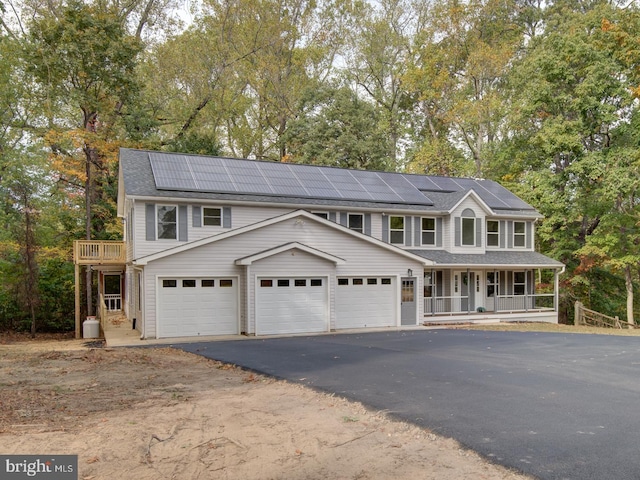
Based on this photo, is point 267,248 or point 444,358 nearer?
point 444,358

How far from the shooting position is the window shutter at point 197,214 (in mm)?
19266

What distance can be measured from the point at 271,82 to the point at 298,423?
3397 centimetres

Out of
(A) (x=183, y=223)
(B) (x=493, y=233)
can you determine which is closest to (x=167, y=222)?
(A) (x=183, y=223)

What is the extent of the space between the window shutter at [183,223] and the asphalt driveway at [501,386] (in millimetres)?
4730

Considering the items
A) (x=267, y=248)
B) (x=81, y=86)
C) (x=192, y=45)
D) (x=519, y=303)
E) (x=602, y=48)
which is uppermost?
(x=192, y=45)

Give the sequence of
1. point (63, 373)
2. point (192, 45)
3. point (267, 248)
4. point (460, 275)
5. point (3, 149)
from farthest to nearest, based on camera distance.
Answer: point (192, 45) < point (3, 149) < point (460, 275) < point (267, 248) < point (63, 373)

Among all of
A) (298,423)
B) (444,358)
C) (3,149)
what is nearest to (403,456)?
(298,423)

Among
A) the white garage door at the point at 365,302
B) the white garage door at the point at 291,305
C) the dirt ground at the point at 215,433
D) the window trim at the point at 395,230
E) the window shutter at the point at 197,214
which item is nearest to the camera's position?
the dirt ground at the point at 215,433

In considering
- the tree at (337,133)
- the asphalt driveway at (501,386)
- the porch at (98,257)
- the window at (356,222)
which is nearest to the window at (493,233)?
the window at (356,222)

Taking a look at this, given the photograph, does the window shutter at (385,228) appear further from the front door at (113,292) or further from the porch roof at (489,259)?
the front door at (113,292)

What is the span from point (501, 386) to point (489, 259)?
1692 centimetres

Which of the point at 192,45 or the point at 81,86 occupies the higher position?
the point at 192,45

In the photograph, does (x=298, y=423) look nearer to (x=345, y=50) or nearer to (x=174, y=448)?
(x=174, y=448)

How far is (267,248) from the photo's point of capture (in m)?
19.1
